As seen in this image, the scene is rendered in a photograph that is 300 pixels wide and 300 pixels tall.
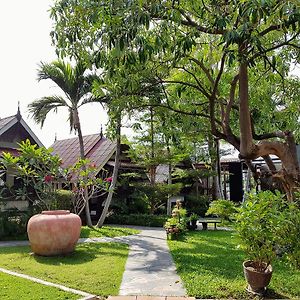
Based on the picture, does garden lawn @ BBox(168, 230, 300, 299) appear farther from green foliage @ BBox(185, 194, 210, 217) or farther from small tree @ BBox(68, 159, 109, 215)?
green foliage @ BBox(185, 194, 210, 217)

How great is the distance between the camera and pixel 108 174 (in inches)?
734

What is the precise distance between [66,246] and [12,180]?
842cm

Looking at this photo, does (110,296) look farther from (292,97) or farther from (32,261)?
(292,97)

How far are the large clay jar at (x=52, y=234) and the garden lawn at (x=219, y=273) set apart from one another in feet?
8.90

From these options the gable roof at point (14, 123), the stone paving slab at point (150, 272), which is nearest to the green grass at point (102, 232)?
the stone paving slab at point (150, 272)

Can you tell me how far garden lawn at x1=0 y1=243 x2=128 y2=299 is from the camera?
6.36 m

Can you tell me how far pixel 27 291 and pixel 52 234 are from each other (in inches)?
119

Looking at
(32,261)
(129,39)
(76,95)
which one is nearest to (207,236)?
(32,261)

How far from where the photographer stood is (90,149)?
2044 centimetres

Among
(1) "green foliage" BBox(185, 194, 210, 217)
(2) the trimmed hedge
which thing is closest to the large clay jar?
(2) the trimmed hedge

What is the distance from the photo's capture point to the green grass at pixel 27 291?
5.50 metres

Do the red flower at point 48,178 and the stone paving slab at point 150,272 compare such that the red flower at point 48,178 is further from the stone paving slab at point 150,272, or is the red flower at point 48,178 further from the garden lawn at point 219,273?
the garden lawn at point 219,273

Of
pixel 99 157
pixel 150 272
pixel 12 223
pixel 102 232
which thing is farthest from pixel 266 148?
pixel 99 157

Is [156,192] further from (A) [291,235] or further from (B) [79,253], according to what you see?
(A) [291,235]
